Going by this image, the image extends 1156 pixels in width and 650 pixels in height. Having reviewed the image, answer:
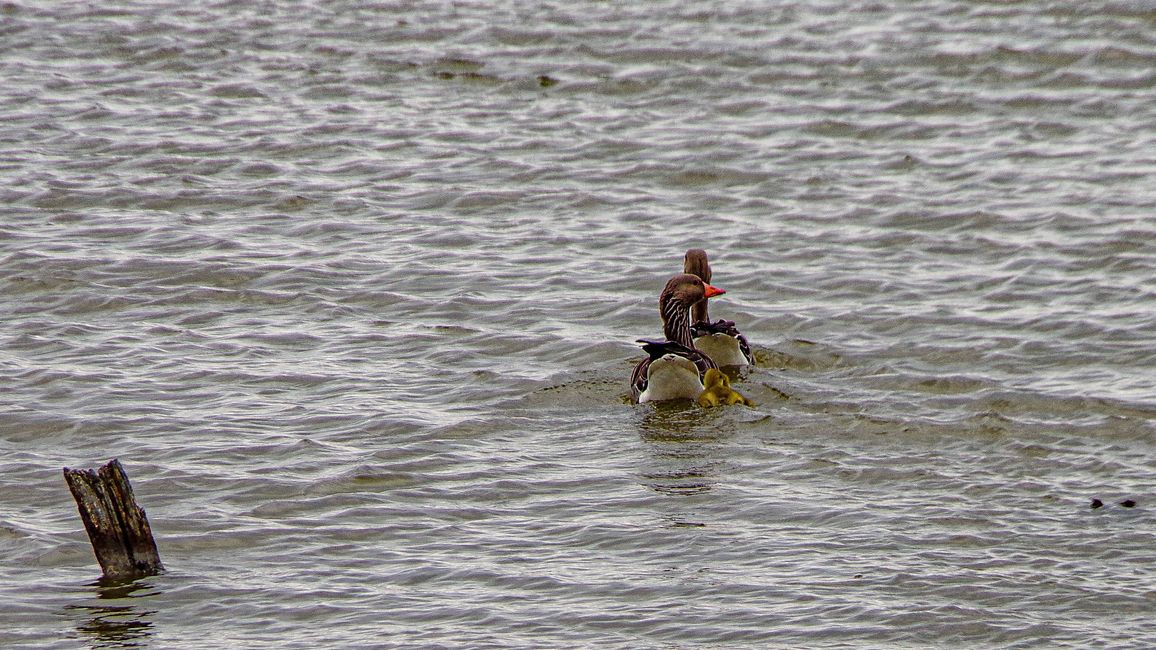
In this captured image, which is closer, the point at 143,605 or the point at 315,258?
the point at 143,605

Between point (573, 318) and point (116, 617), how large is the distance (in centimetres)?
585

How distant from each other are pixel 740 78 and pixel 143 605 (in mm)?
12811

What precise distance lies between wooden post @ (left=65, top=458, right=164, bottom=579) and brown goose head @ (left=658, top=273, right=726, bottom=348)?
193 inches

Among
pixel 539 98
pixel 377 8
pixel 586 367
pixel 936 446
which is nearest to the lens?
pixel 936 446

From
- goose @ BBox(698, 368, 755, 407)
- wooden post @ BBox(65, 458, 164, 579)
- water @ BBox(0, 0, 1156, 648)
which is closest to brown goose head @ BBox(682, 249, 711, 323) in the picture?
water @ BBox(0, 0, 1156, 648)

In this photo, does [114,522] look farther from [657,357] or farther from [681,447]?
[657,357]

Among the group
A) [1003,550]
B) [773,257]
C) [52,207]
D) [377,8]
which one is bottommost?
[1003,550]

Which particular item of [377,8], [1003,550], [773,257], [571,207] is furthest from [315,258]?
[377,8]

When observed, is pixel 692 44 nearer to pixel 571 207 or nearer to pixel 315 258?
pixel 571 207

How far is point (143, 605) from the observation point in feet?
26.9

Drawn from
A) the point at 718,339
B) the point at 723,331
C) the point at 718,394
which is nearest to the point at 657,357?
the point at 718,394

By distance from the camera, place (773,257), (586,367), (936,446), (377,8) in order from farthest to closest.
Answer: (377,8) → (773,257) → (586,367) → (936,446)

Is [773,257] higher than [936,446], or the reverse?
[773,257]

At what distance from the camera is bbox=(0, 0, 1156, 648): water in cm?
838
